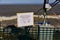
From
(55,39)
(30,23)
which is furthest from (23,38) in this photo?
(55,39)

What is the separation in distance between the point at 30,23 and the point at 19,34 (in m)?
0.39

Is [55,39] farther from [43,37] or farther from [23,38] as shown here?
[23,38]

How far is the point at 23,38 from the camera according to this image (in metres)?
4.74

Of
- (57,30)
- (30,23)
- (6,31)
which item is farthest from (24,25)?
(57,30)

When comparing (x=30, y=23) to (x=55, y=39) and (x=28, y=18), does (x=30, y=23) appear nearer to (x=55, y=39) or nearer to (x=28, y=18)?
(x=28, y=18)

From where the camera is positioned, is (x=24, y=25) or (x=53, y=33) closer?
(x=24, y=25)

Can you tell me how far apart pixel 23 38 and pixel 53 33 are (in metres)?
0.68

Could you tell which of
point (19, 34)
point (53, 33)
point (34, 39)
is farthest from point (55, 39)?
point (19, 34)

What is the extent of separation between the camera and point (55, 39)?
4.86 meters

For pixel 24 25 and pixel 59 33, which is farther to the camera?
pixel 59 33

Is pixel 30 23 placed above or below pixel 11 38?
above

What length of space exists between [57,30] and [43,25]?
372 mm

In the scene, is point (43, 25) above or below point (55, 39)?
above

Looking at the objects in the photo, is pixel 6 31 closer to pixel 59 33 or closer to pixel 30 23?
pixel 30 23
